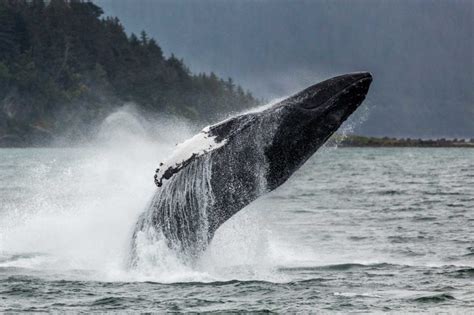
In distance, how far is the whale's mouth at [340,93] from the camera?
42.7 ft

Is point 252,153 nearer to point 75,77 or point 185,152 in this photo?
point 185,152

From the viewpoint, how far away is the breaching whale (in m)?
13.1

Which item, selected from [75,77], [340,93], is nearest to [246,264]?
[340,93]

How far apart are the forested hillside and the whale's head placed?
128186mm

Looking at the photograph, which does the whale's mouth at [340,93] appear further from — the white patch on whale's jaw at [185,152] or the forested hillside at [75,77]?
the forested hillside at [75,77]

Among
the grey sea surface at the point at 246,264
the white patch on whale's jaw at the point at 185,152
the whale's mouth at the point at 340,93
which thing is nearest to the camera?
the grey sea surface at the point at 246,264

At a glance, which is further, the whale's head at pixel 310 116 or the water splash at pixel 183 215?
the water splash at pixel 183 215

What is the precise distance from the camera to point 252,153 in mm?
13141

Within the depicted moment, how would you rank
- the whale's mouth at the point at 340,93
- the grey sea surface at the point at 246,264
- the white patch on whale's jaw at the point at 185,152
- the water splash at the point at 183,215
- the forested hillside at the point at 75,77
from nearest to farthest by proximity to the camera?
the grey sea surface at the point at 246,264 → the white patch on whale's jaw at the point at 185,152 → the whale's mouth at the point at 340,93 → the water splash at the point at 183,215 → the forested hillside at the point at 75,77

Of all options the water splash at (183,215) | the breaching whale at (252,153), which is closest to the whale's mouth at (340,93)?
the breaching whale at (252,153)

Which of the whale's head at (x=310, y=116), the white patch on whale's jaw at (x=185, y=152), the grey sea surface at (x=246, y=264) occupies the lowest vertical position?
the grey sea surface at (x=246, y=264)

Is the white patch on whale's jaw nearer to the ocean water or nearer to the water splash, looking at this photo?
the water splash

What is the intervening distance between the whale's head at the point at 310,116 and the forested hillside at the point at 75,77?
421 feet

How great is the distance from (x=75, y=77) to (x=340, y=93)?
5866 inches
